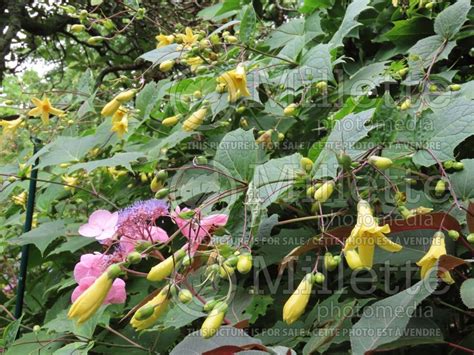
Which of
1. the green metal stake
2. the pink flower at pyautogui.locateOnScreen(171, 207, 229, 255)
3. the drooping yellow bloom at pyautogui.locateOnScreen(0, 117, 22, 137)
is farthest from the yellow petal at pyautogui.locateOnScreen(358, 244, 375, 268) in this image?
the drooping yellow bloom at pyautogui.locateOnScreen(0, 117, 22, 137)

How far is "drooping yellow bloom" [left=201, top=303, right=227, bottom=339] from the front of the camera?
2.20 feet

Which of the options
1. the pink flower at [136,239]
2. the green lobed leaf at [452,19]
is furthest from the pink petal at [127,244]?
the green lobed leaf at [452,19]

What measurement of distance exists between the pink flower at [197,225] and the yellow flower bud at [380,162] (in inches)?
9.5

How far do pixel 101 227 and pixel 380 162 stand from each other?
0.46 metres

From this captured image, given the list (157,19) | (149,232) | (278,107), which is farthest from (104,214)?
(157,19)

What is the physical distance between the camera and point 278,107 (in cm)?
122

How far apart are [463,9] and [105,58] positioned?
238 centimetres

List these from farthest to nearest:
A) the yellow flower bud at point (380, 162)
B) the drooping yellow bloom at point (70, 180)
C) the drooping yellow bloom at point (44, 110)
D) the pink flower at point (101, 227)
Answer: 1. the drooping yellow bloom at point (44, 110)
2. the drooping yellow bloom at point (70, 180)
3. the pink flower at point (101, 227)
4. the yellow flower bud at point (380, 162)

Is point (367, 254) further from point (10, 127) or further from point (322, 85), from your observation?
point (10, 127)

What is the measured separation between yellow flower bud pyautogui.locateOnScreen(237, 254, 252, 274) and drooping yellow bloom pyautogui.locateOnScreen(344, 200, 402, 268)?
133mm

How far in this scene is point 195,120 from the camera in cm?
115

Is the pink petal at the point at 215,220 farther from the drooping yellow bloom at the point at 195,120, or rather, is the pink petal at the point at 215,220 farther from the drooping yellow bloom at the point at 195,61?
the drooping yellow bloom at the point at 195,61

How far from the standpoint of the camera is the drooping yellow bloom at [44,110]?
1.56m

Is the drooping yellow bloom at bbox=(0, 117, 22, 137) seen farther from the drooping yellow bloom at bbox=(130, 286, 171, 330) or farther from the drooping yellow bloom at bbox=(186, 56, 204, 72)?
the drooping yellow bloom at bbox=(130, 286, 171, 330)
